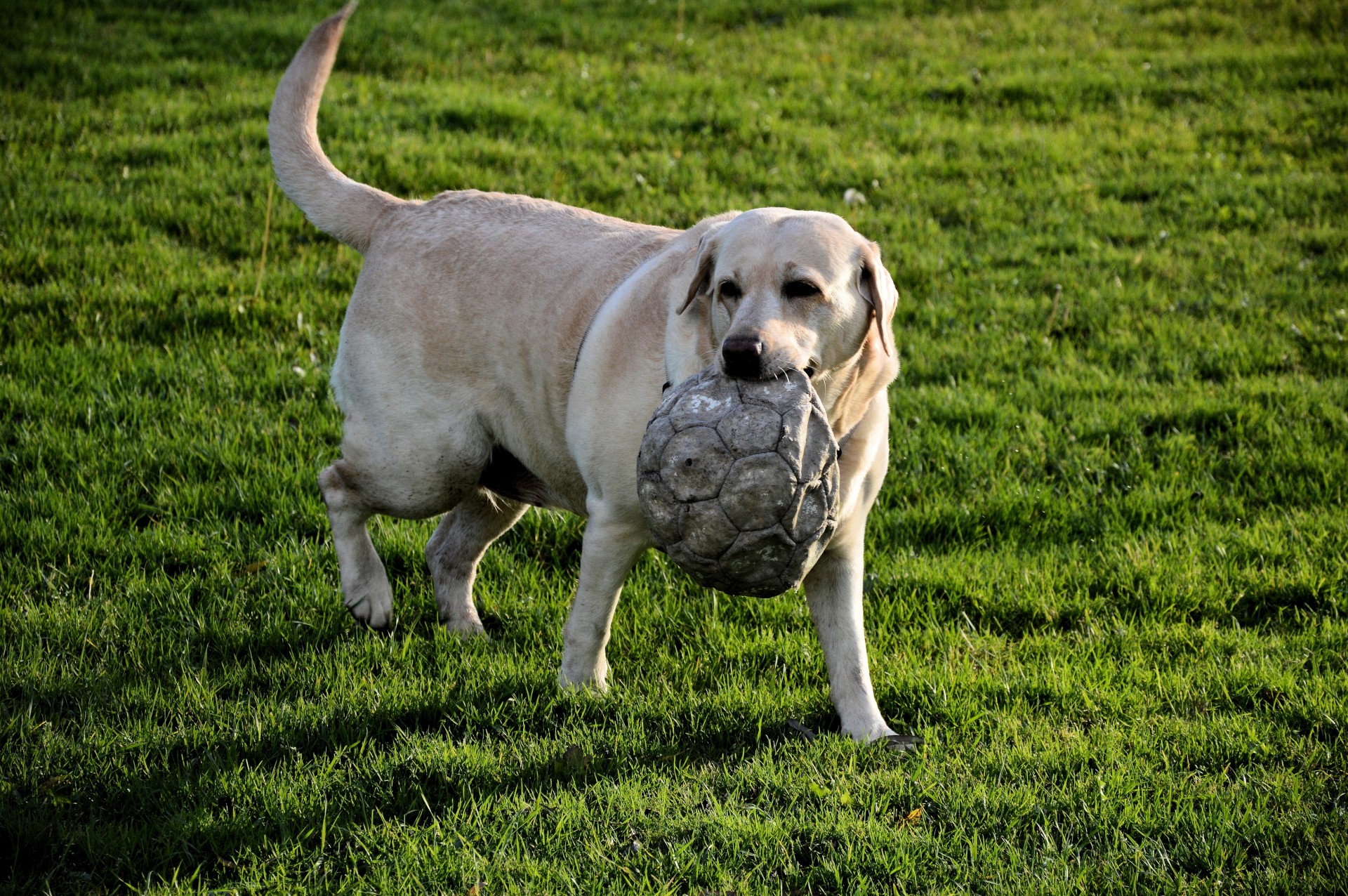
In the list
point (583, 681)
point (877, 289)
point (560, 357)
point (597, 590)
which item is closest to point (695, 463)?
point (877, 289)

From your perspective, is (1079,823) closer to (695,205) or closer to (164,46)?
(695,205)

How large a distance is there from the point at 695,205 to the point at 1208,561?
4.67 meters

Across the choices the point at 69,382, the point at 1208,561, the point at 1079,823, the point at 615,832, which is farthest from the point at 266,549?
the point at 1208,561

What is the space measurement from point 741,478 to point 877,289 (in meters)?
0.89

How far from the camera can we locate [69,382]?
20.2 ft

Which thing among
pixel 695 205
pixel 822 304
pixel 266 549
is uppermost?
pixel 822 304

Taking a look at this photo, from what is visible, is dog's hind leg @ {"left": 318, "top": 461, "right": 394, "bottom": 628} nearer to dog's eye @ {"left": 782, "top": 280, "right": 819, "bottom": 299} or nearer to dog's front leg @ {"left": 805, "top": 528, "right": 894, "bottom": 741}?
dog's front leg @ {"left": 805, "top": 528, "right": 894, "bottom": 741}

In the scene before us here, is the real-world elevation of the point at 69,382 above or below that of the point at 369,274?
below

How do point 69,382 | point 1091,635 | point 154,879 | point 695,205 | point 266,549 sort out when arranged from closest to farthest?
point 154,879 → point 1091,635 → point 266,549 → point 69,382 → point 695,205

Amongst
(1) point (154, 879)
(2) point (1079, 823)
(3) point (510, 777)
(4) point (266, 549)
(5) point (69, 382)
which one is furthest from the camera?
(5) point (69, 382)

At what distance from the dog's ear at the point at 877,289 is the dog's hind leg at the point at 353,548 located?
2.29m

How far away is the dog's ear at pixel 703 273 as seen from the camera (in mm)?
3691

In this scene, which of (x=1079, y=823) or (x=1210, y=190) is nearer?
(x=1079, y=823)

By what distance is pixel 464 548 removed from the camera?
498cm
